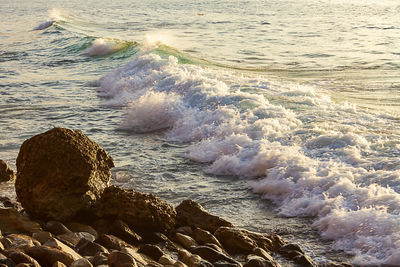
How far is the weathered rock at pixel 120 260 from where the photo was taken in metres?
4.41

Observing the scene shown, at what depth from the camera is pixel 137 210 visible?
591 cm

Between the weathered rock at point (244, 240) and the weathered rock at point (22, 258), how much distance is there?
2.03m

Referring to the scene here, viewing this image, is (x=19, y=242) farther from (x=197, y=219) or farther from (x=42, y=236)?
(x=197, y=219)

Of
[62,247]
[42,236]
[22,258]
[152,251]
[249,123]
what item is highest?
[22,258]

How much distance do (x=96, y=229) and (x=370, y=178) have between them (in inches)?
139

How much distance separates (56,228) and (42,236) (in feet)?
1.29

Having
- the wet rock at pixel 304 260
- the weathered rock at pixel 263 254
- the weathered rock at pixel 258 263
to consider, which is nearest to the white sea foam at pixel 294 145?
the wet rock at pixel 304 260

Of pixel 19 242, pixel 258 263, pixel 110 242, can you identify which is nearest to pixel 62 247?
pixel 19 242

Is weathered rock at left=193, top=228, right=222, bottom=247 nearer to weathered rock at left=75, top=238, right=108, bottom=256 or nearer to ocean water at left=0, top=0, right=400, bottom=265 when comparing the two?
ocean water at left=0, top=0, right=400, bottom=265

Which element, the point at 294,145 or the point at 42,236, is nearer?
the point at 42,236

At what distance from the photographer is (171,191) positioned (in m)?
7.36

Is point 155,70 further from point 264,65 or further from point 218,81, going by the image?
point 264,65

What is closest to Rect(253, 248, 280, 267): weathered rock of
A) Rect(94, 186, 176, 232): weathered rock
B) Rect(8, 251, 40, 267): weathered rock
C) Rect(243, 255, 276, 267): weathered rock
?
Rect(243, 255, 276, 267): weathered rock

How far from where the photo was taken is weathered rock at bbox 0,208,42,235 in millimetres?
5430
